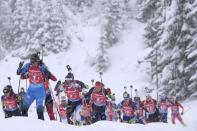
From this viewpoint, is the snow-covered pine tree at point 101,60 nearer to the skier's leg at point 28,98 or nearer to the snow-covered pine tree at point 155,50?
the snow-covered pine tree at point 155,50

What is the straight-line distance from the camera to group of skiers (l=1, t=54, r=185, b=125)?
43.0 ft

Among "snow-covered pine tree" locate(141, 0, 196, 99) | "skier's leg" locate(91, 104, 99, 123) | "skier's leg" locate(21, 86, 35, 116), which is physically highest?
"snow-covered pine tree" locate(141, 0, 196, 99)

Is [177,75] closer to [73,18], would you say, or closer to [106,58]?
[106,58]

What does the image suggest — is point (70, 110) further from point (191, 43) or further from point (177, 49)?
point (177, 49)

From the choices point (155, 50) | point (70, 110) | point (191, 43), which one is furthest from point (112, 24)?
point (70, 110)

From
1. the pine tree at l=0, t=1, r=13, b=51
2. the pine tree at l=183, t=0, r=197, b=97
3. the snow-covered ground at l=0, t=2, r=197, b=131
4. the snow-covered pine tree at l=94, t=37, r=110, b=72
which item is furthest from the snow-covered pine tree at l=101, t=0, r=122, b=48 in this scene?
the pine tree at l=183, t=0, r=197, b=97

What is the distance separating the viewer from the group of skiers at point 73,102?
13109mm

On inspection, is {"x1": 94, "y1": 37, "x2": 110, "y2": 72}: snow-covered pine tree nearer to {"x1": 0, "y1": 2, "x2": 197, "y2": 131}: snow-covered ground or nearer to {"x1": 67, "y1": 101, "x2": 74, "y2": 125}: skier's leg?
{"x1": 0, "y1": 2, "x2": 197, "y2": 131}: snow-covered ground

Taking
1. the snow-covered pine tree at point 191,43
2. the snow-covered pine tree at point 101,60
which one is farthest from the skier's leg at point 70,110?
the snow-covered pine tree at point 101,60

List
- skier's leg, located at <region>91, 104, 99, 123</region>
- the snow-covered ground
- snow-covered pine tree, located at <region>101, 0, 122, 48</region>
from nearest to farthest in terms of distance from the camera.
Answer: skier's leg, located at <region>91, 104, 99, 123</region>
the snow-covered ground
snow-covered pine tree, located at <region>101, 0, 122, 48</region>

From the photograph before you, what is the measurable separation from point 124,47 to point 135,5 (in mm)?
9358

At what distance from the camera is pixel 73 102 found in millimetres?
16281

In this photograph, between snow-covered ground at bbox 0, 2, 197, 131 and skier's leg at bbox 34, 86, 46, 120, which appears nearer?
skier's leg at bbox 34, 86, 46, 120

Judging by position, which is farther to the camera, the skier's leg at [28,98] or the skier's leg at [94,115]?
the skier's leg at [94,115]
